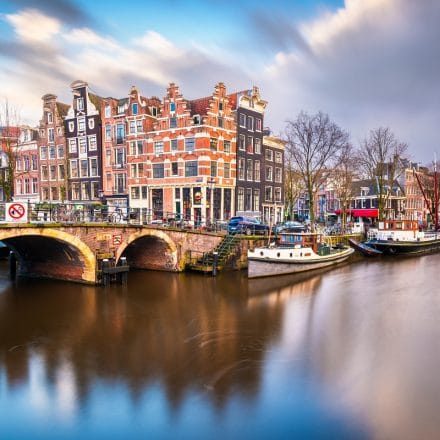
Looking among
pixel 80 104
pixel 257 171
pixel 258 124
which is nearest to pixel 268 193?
pixel 257 171

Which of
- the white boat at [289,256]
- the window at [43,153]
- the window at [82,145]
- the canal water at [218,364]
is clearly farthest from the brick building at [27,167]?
the white boat at [289,256]

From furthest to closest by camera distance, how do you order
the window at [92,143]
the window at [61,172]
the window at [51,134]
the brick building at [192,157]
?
1. the window at [51,134]
2. the window at [61,172]
3. the window at [92,143]
4. the brick building at [192,157]

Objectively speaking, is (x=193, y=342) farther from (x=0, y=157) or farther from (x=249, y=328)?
(x=0, y=157)

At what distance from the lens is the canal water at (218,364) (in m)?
8.98

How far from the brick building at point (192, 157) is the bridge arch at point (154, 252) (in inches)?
394

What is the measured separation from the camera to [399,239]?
39.5 metres

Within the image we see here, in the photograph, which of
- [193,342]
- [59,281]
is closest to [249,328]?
[193,342]

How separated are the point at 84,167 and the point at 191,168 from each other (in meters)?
16.8

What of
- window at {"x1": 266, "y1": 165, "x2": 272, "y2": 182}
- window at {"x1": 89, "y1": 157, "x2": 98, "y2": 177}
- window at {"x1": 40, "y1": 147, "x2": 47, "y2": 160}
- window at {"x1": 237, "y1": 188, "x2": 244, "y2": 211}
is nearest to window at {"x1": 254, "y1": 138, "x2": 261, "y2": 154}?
window at {"x1": 266, "y1": 165, "x2": 272, "y2": 182}

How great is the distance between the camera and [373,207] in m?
63.8

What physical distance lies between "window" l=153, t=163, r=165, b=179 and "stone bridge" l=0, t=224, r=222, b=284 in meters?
14.5

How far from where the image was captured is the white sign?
61.9ft

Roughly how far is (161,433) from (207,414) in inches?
48.1

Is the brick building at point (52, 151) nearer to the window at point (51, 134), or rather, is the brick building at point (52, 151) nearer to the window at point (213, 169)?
the window at point (51, 134)
